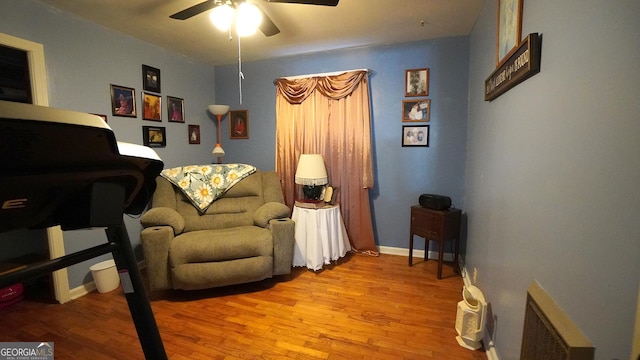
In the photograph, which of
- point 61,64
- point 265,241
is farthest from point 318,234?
point 61,64

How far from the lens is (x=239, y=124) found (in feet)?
11.8

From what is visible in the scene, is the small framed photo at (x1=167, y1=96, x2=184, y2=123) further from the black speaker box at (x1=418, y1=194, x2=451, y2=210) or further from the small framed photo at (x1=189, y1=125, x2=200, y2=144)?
the black speaker box at (x1=418, y1=194, x2=451, y2=210)

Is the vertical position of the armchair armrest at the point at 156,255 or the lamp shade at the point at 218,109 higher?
the lamp shade at the point at 218,109

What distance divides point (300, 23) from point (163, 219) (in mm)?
2063

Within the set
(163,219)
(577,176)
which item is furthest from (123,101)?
(577,176)

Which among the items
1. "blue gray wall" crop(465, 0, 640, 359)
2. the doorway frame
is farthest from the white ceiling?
"blue gray wall" crop(465, 0, 640, 359)

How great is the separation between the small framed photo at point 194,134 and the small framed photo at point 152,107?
43cm

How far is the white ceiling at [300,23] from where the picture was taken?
6.79ft

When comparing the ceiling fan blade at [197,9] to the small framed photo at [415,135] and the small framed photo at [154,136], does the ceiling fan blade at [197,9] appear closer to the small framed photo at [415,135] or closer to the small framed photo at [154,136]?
the small framed photo at [154,136]

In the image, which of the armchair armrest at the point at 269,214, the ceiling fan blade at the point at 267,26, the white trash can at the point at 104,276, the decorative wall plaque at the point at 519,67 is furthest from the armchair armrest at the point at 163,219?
the decorative wall plaque at the point at 519,67

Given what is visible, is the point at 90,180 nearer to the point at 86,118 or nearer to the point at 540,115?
the point at 86,118

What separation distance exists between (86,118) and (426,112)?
2.86 m

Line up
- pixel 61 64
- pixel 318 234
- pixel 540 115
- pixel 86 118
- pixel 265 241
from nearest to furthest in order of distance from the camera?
pixel 86 118 < pixel 540 115 < pixel 61 64 < pixel 265 241 < pixel 318 234

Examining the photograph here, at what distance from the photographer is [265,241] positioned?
7.57 feet
